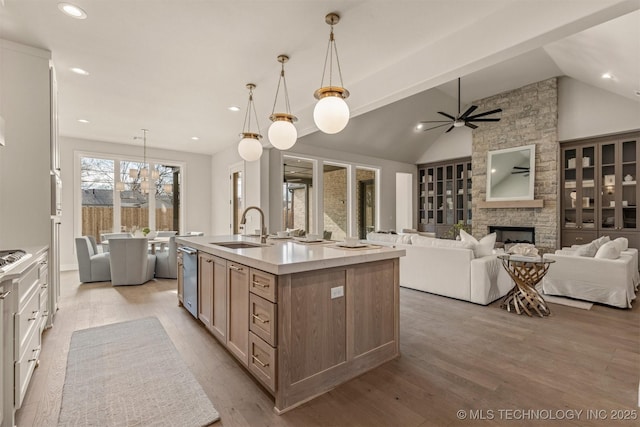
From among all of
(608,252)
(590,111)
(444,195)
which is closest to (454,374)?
(608,252)

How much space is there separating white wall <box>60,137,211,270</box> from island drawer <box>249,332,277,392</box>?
6.42 m

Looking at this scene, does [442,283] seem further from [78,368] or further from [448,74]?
[78,368]

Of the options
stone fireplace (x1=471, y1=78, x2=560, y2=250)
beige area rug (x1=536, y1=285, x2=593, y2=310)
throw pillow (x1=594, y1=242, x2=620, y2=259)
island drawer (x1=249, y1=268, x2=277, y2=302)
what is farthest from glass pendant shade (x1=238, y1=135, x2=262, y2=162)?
stone fireplace (x1=471, y1=78, x2=560, y2=250)

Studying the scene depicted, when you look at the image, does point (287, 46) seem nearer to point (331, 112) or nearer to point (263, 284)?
point (331, 112)

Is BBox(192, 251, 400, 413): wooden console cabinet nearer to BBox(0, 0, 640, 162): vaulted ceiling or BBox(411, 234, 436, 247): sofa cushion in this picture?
BBox(0, 0, 640, 162): vaulted ceiling

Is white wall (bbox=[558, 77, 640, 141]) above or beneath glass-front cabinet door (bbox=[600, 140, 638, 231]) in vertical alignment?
above

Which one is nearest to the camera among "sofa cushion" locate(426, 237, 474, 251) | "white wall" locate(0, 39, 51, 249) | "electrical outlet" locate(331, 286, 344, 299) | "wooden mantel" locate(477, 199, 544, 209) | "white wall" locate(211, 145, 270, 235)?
"electrical outlet" locate(331, 286, 344, 299)

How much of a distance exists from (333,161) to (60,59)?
509cm

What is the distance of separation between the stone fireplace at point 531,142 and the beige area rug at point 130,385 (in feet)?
23.3

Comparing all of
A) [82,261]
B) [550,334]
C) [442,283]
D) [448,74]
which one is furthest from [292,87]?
[82,261]

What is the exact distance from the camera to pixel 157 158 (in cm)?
746

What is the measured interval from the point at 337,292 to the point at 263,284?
1.65 ft

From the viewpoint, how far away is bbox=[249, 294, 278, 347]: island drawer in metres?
1.82

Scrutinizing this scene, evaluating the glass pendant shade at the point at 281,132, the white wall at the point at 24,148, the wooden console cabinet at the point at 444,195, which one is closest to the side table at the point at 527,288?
the glass pendant shade at the point at 281,132
